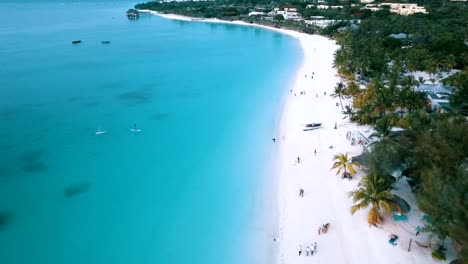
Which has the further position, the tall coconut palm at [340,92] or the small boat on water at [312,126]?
the tall coconut palm at [340,92]

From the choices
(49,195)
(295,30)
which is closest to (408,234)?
(49,195)

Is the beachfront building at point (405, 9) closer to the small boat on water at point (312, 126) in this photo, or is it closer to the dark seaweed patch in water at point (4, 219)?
the small boat on water at point (312, 126)

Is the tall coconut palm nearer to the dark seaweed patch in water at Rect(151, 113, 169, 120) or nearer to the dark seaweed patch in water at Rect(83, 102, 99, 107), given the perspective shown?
the dark seaweed patch in water at Rect(151, 113, 169, 120)

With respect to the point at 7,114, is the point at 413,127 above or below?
above

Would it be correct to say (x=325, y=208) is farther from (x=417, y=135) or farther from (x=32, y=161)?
(x=32, y=161)

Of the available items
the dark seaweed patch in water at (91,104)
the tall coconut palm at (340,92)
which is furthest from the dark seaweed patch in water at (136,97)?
the tall coconut palm at (340,92)

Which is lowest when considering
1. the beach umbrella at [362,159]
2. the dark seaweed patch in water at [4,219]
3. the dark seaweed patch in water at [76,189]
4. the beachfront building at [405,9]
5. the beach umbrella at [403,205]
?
the dark seaweed patch in water at [4,219]

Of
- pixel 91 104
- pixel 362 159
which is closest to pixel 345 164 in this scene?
pixel 362 159

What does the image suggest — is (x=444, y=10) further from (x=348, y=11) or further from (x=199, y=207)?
(x=199, y=207)
